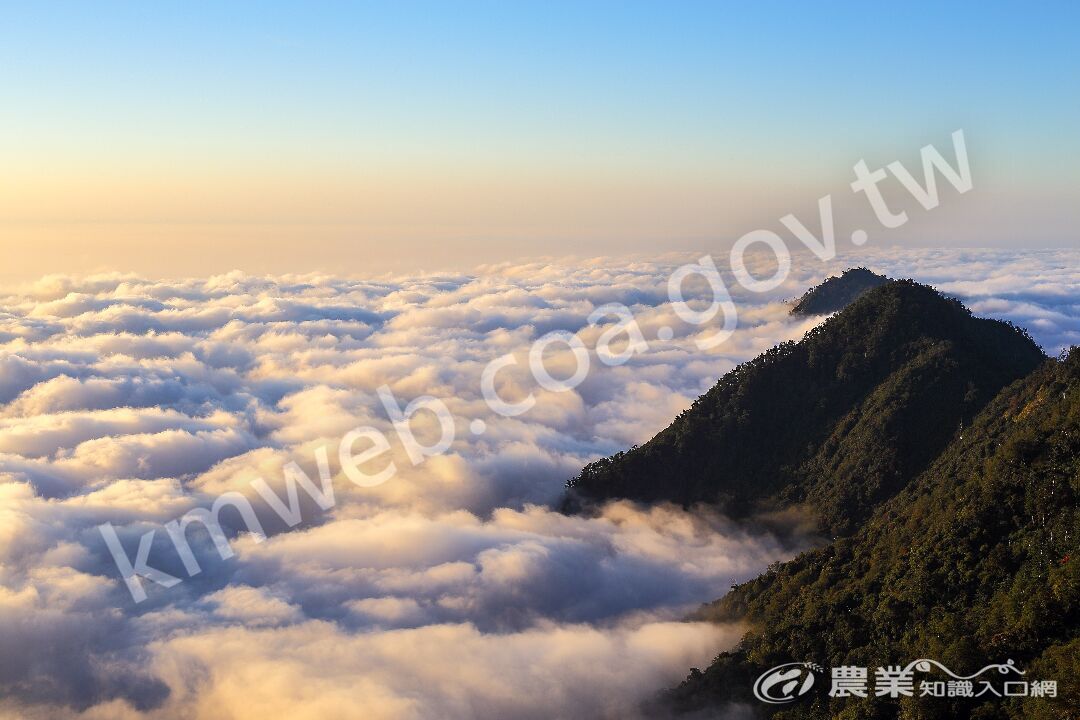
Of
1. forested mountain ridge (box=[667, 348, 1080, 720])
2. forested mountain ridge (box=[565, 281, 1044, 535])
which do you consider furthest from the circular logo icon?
forested mountain ridge (box=[565, 281, 1044, 535])

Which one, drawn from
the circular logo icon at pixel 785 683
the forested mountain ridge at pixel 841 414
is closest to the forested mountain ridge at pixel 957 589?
the circular logo icon at pixel 785 683

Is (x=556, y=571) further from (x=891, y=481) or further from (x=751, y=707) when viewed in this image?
(x=751, y=707)

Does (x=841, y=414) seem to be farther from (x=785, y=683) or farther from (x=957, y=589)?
(x=785, y=683)

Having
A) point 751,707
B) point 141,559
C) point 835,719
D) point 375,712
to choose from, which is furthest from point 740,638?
point 141,559

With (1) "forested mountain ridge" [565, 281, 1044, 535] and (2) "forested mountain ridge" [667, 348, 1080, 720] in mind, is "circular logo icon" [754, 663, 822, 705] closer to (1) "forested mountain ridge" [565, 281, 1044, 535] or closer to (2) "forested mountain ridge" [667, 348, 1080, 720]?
(2) "forested mountain ridge" [667, 348, 1080, 720]

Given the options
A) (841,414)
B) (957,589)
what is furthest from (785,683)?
(841,414)
